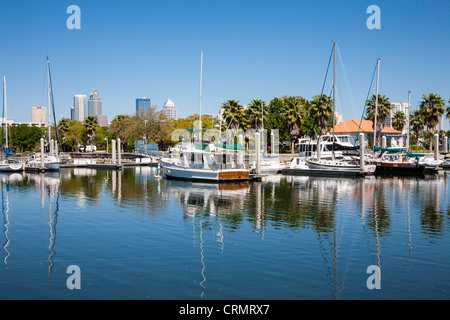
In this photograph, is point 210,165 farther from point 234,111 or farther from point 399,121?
point 399,121

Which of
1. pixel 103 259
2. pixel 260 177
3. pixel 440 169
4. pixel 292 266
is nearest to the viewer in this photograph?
pixel 292 266

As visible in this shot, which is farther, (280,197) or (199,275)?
(280,197)

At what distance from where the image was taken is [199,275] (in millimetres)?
13539

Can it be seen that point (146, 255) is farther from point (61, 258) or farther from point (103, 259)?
point (61, 258)

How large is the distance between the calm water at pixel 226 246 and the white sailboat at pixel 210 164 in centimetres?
1016

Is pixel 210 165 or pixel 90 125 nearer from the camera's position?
pixel 210 165

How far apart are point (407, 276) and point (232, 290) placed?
557cm

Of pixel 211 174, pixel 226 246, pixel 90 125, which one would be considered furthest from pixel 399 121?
pixel 226 246

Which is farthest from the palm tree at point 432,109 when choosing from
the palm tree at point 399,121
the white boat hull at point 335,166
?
the white boat hull at point 335,166

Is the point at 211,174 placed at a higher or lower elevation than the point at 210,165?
lower

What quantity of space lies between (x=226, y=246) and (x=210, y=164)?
27.2 metres

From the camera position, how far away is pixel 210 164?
44.3 meters

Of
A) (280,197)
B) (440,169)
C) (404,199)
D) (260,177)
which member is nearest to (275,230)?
(280,197)
